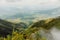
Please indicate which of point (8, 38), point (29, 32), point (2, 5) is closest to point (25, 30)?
point (29, 32)

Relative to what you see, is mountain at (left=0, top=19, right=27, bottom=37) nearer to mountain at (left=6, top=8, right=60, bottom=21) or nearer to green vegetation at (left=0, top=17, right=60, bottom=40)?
green vegetation at (left=0, top=17, right=60, bottom=40)

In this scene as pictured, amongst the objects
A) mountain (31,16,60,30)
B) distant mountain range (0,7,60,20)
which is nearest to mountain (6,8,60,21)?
distant mountain range (0,7,60,20)

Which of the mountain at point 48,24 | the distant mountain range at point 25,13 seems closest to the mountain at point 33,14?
the distant mountain range at point 25,13

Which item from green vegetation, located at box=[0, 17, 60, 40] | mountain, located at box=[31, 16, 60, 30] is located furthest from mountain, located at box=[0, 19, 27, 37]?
mountain, located at box=[31, 16, 60, 30]

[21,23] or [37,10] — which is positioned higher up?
[37,10]

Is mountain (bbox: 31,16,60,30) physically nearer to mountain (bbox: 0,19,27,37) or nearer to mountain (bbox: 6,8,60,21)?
mountain (bbox: 6,8,60,21)

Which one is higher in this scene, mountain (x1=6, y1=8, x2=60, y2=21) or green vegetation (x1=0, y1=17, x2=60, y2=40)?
mountain (x1=6, y1=8, x2=60, y2=21)

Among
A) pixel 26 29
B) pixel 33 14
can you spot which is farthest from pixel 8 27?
pixel 33 14

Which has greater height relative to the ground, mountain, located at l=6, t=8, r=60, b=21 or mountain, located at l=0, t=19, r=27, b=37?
mountain, located at l=6, t=8, r=60, b=21

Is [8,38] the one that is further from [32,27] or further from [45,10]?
[45,10]

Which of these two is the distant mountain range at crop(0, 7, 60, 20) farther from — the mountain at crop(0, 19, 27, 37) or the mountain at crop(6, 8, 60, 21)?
the mountain at crop(0, 19, 27, 37)
